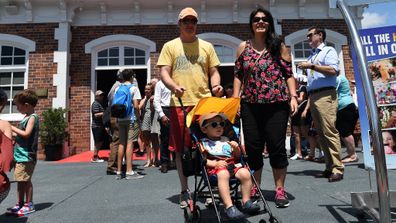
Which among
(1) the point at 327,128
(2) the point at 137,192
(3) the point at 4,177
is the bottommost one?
(2) the point at 137,192

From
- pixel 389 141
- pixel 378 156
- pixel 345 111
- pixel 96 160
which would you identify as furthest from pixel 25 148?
pixel 345 111

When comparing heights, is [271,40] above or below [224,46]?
below

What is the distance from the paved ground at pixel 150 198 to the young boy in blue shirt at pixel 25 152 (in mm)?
155

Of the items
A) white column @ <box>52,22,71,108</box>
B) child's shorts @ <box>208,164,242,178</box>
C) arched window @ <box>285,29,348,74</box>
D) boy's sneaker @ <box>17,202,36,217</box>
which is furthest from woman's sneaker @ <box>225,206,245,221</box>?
arched window @ <box>285,29,348,74</box>

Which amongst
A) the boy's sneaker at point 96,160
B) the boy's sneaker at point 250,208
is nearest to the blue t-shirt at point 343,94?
the boy's sneaker at point 250,208

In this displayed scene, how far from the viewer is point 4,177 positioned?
108 inches

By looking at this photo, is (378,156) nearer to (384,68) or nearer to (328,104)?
(384,68)

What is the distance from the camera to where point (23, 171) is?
3.48 meters

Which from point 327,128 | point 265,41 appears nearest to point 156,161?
point 327,128

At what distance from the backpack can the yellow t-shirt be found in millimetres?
2061

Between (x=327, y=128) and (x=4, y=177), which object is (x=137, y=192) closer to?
(x=4, y=177)

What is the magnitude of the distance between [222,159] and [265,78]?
3.12 ft

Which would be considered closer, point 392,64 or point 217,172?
point 392,64

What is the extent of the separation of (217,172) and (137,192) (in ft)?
6.13
